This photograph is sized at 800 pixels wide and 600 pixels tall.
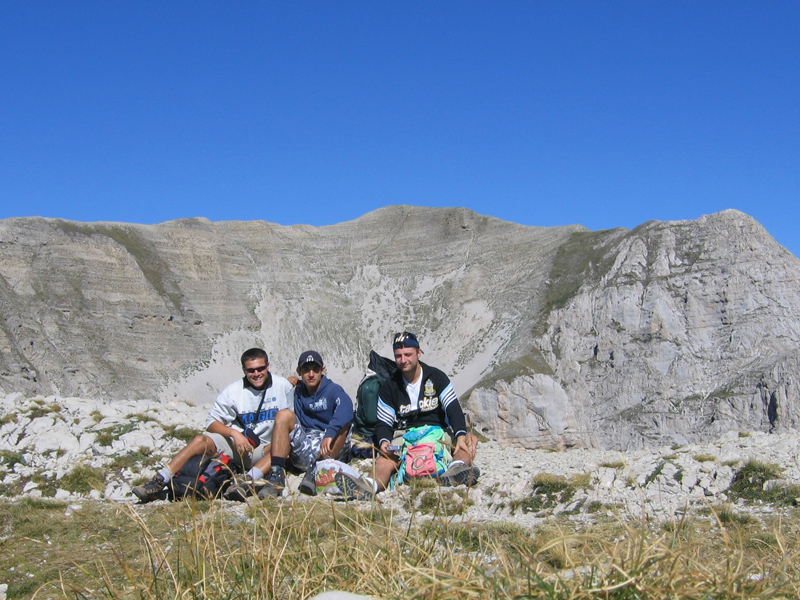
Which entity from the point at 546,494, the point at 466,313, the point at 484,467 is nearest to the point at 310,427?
the point at 484,467

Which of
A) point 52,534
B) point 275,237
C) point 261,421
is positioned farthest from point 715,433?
point 275,237

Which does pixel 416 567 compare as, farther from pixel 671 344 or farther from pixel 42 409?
pixel 671 344

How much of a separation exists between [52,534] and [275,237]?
58954 millimetres

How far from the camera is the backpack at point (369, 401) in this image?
301 inches

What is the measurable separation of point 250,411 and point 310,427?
0.92m

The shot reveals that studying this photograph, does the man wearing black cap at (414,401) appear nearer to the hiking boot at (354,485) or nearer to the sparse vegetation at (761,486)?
the hiking boot at (354,485)

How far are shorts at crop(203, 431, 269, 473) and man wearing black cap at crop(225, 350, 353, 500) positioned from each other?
0.51ft

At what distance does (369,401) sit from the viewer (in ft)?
25.2

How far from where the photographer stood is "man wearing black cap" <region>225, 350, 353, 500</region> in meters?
7.02

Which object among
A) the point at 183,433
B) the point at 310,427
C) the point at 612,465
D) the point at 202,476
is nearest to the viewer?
the point at 202,476

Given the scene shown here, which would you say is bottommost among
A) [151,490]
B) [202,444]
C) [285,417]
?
[151,490]

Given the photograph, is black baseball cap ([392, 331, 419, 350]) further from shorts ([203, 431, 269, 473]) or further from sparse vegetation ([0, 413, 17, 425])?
sparse vegetation ([0, 413, 17, 425])

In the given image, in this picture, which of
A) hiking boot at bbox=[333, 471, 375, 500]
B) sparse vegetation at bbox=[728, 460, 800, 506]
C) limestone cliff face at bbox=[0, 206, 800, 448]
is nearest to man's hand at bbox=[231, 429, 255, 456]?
hiking boot at bbox=[333, 471, 375, 500]

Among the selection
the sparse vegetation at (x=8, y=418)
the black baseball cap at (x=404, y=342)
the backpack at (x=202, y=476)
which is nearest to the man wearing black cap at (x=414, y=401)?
the black baseball cap at (x=404, y=342)
